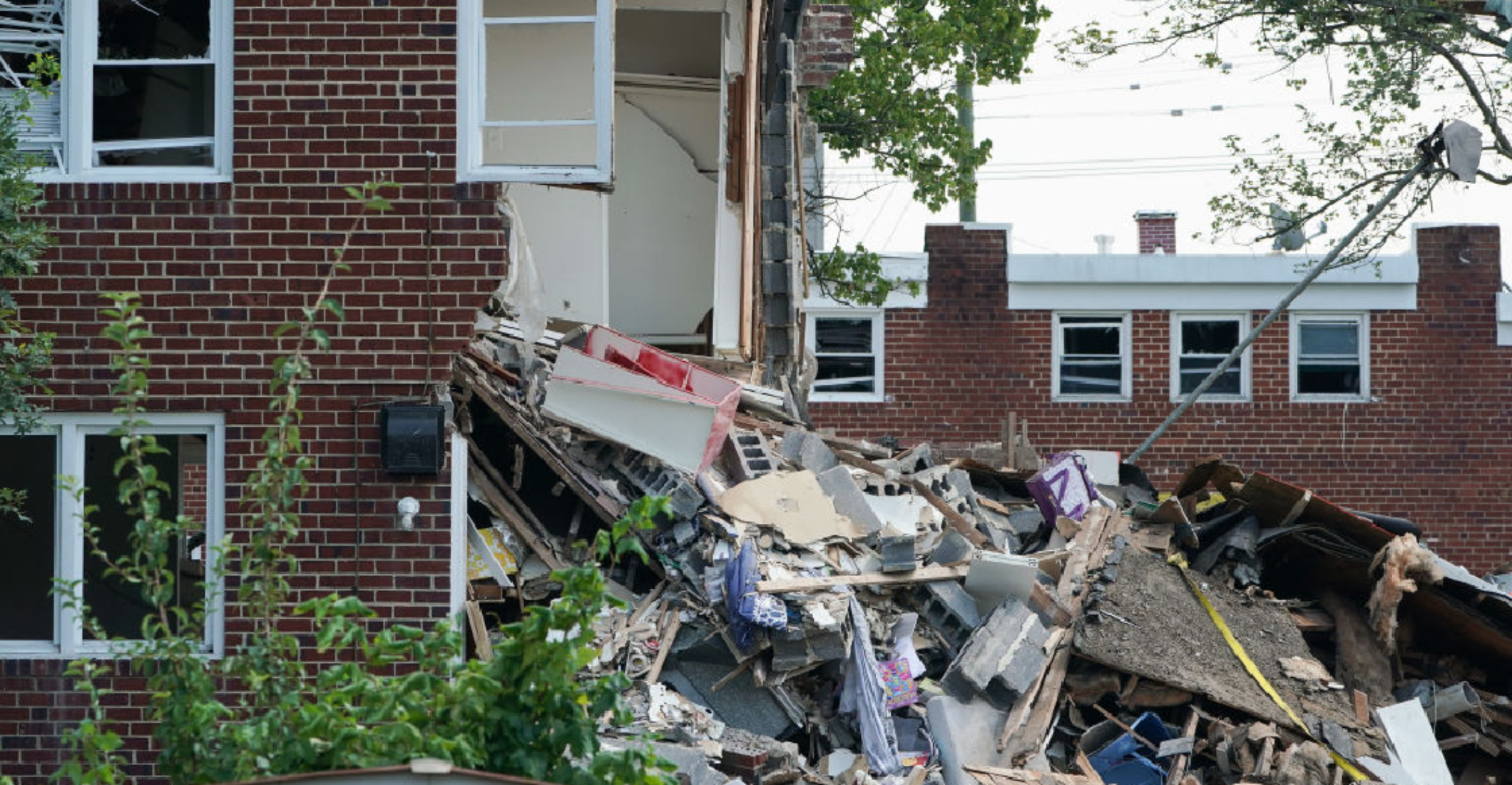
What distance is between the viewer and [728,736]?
397 inches

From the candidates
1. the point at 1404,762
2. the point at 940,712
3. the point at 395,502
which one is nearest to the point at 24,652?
the point at 395,502

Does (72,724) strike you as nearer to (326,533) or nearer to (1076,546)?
(326,533)

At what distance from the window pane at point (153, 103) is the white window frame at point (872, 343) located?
14.9 meters

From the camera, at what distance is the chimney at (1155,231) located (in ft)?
86.5

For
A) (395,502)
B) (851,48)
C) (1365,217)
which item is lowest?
(395,502)

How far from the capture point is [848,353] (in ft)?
79.6

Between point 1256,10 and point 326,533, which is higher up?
point 1256,10

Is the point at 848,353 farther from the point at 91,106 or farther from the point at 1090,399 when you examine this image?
the point at 91,106

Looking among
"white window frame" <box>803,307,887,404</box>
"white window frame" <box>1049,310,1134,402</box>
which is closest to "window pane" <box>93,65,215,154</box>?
"white window frame" <box>803,307,887,404</box>

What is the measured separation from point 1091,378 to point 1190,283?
6.09 feet

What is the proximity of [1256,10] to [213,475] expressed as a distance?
13248 millimetres

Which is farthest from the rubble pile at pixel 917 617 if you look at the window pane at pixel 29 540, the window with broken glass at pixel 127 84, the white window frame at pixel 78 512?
the window pane at pixel 29 540

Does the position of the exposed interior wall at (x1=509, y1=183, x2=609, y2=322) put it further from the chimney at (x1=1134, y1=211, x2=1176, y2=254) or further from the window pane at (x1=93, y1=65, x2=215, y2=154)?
the chimney at (x1=1134, y1=211, x2=1176, y2=254)

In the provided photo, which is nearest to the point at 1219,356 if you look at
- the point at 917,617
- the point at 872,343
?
the point at 872,343
